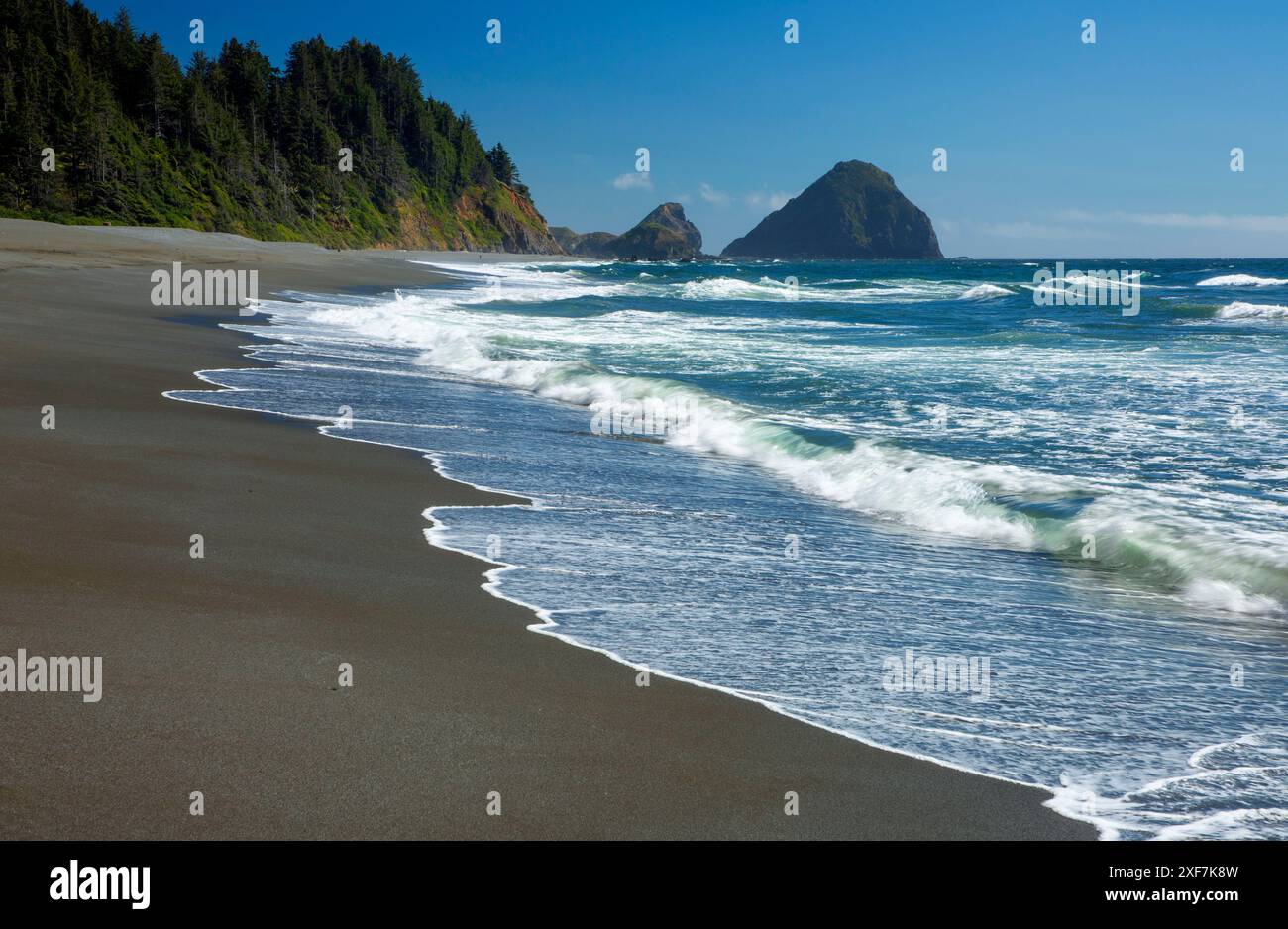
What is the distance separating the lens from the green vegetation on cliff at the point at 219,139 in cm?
6194

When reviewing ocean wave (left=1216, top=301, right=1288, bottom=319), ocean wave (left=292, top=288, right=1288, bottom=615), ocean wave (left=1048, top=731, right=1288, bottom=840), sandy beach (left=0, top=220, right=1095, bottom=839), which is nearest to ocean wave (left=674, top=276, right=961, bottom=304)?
ocean wave (left=1216, top=301, right=1288, bottom=319)

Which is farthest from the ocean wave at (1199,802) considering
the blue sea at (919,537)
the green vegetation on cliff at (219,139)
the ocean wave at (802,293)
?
the green vegetation on cliff at (219,139)

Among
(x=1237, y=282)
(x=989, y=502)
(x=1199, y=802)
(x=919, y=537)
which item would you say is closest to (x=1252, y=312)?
(x=989, y=502)

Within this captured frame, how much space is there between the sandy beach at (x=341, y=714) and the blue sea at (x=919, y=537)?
33 cm

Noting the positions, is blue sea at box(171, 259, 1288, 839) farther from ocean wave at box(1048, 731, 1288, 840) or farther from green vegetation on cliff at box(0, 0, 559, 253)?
green vegetation on cliff at box(0, 0, 559, 253)

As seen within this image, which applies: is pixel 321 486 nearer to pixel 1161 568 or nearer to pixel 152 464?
pixel 152 464

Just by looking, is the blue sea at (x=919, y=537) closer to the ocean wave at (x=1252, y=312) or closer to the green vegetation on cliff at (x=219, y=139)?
the ocean wave at (x=1252, y=312)

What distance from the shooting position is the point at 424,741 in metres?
3.27

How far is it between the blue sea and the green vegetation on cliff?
180ft

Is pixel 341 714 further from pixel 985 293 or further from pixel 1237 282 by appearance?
pixel 1237 282

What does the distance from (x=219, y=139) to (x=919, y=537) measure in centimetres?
8303

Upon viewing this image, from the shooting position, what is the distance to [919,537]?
7000 mm

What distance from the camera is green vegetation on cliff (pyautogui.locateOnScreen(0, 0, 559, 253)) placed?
61938 millimetres
